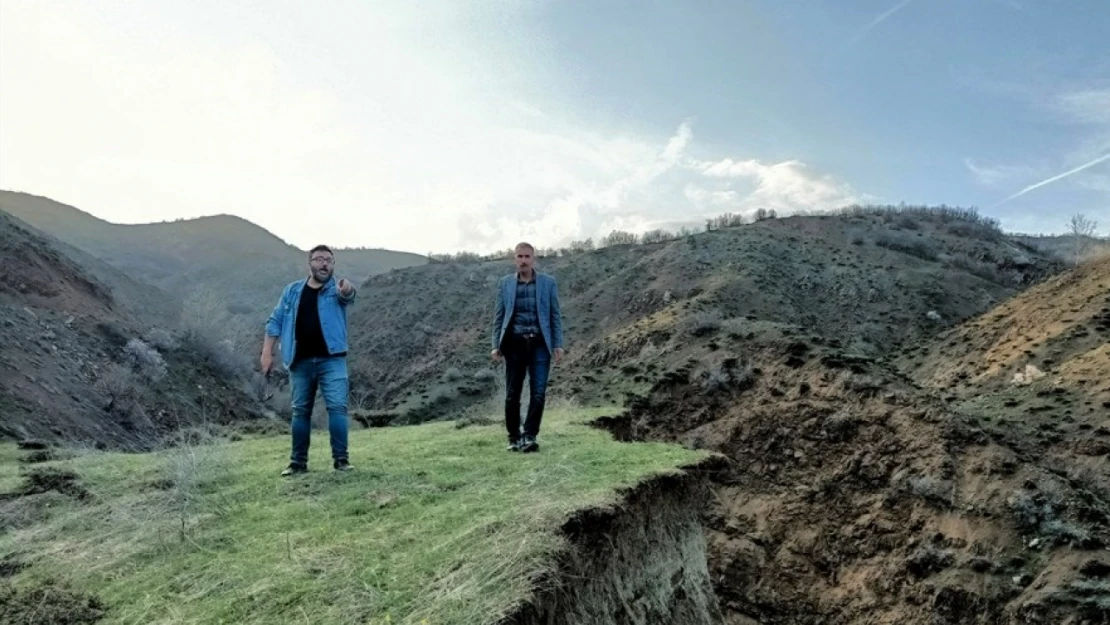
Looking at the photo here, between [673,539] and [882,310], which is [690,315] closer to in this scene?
[882,310]

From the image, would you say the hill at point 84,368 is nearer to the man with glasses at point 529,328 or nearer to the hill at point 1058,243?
the man with glasses at point 529,328

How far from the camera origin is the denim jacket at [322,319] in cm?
656

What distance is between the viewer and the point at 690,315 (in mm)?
25672

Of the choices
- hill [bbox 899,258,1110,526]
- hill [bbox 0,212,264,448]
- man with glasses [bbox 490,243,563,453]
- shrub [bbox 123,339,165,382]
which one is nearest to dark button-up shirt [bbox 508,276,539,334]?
man with glasses [bbox 490,243,563,453]

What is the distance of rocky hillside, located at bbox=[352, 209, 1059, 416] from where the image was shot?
27000 mm

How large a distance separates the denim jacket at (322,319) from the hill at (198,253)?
5253 cm

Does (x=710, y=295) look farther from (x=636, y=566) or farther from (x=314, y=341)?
(x=314, y=341)

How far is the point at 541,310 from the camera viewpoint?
762cm

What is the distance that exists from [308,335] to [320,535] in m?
2.32

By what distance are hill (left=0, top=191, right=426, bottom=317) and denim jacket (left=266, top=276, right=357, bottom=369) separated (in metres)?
52.5

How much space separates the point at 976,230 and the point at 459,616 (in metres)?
51.2

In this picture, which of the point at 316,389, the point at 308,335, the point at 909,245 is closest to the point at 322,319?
the point at 308,335

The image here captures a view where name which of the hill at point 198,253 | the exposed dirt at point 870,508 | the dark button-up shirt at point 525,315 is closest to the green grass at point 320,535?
the dark button-up shirt at point 525,315

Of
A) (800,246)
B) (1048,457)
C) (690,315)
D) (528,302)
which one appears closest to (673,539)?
(528,302)
